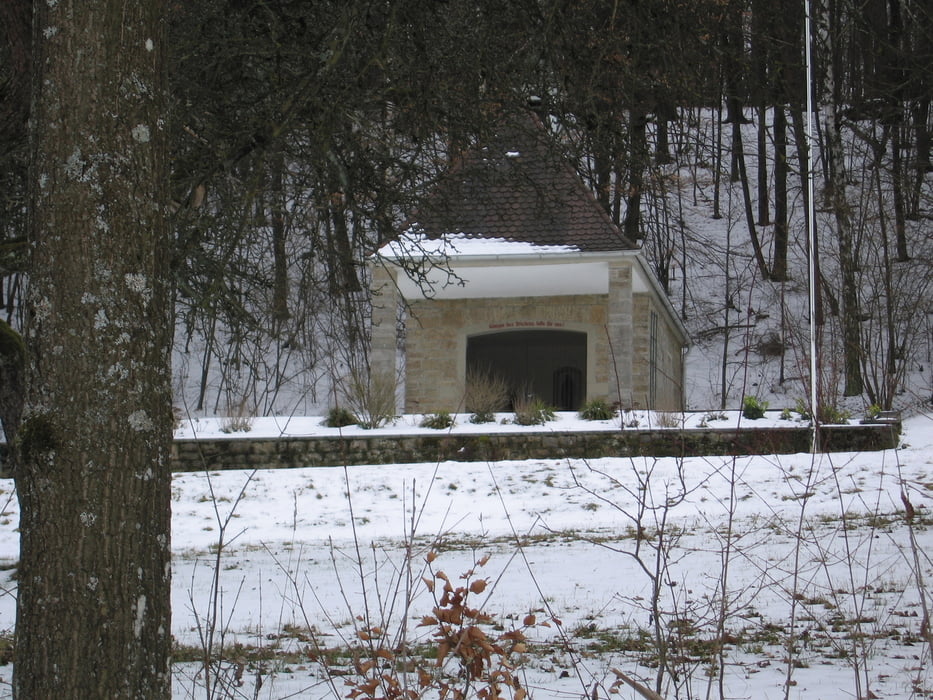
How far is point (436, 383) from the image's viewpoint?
18.0 meters

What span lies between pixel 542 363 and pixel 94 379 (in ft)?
63.7

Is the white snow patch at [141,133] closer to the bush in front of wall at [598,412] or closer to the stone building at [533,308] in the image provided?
Result: the stone building at [533,308]

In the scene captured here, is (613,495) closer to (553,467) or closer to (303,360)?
(553,467)

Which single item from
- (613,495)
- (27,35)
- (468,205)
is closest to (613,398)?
(468,205)

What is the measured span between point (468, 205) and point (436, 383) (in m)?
3.16

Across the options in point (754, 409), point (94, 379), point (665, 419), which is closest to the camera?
point (94, 379)

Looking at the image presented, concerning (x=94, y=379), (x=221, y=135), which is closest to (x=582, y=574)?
(x=221, y=135)

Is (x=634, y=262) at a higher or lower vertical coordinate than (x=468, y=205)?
lower

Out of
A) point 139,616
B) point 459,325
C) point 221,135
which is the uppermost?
point 459,325

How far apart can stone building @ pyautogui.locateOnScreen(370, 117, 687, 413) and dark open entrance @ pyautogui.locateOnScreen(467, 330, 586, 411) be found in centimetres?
3

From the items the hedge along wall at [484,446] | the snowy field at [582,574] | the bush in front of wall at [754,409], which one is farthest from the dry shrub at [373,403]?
the bush in front of wall at [754,409]

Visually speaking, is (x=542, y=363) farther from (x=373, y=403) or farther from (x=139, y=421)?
(x=139, y=421)

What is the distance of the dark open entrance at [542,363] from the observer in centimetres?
2189

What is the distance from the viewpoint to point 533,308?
18.2 meters
